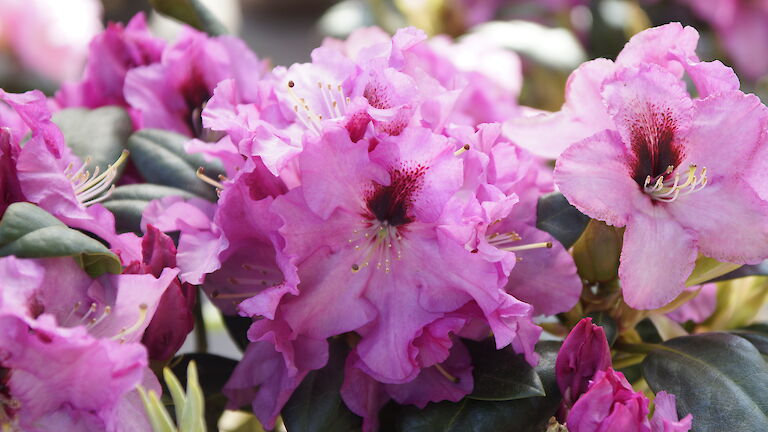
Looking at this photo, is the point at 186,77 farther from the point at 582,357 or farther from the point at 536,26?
the point at 536,26

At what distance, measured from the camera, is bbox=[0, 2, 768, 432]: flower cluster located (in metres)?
0.53

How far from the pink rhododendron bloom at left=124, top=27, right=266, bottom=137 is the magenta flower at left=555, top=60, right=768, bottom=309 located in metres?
0.28

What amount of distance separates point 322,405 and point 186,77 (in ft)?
0.92

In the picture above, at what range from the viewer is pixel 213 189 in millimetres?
701

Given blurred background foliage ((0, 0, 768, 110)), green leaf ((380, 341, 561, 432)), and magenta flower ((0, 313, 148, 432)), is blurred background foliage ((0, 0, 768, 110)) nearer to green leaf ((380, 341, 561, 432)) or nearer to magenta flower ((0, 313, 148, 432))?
green leaf ((380, 341, 561, 432))

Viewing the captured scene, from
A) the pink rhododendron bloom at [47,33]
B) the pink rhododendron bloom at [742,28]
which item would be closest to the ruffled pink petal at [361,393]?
the pink rhododendron bloom at [742,28]

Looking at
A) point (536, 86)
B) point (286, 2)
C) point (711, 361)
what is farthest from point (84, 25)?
point (286, 2)

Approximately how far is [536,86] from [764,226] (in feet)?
2.14

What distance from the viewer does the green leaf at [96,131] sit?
0.70 meters

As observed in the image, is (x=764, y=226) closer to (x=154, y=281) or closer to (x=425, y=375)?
(x=425, y=375)

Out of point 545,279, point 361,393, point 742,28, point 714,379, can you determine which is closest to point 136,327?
point 361,393

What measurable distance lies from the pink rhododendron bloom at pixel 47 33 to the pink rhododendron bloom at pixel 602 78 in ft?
3.44

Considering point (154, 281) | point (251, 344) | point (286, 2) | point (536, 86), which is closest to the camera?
point (154, 281)

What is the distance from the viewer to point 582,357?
57cm
